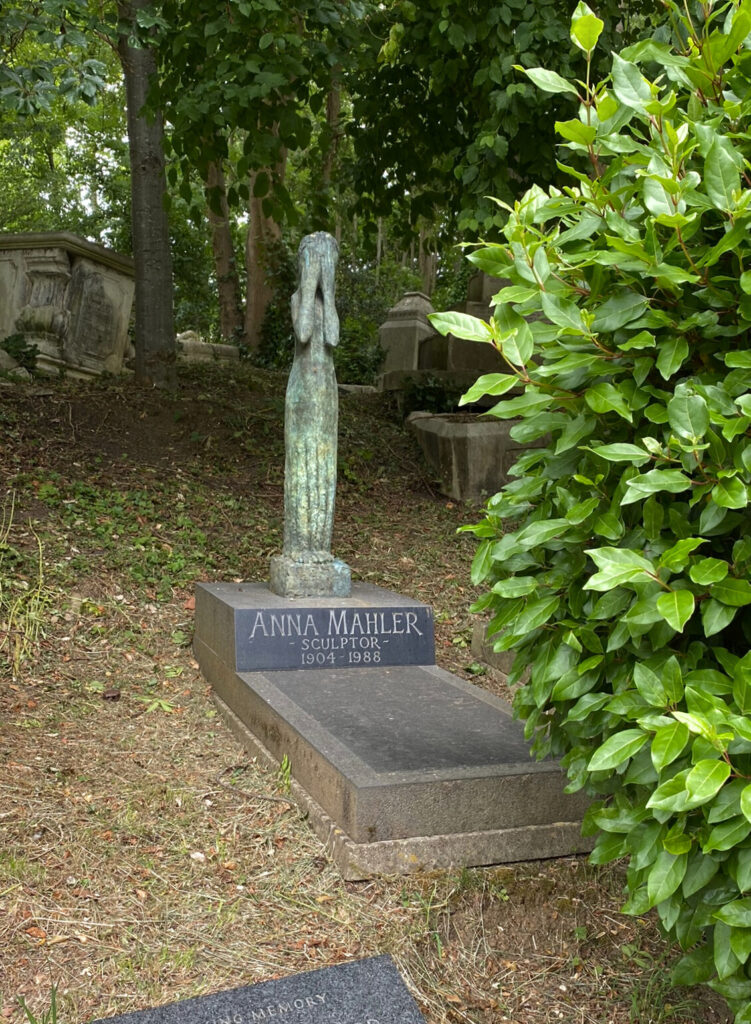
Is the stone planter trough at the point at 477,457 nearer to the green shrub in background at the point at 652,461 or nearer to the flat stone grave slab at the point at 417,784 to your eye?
the flat stone grave slab at the point at 417,784

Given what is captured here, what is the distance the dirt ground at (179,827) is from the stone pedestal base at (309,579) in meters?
0.77

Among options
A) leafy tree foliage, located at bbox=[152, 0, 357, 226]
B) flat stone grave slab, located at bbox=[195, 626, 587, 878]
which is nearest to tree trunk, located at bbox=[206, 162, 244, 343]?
leafy tree foliage, located at bbox=[152, 0, 357, 226]

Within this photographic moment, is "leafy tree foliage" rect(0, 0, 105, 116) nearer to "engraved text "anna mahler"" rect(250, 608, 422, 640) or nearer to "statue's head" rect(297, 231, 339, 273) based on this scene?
"statue's head" rect(297, 231, 339, 273)

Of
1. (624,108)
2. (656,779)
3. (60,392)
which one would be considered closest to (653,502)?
(656,779)

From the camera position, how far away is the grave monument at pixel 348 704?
3709 mm

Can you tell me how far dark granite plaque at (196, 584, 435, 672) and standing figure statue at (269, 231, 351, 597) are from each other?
207 mm

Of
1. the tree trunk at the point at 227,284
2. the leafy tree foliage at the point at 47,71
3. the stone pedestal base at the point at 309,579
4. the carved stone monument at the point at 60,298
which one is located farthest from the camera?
the tree trunk at the point at 227,284

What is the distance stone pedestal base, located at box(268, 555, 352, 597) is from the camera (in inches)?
237

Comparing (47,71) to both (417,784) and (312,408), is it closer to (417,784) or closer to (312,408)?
(312,408)

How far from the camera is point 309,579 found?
6.06 m

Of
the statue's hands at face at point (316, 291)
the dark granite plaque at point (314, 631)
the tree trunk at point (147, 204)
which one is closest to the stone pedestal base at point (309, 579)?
the dark granite plaque at point (314, 631)

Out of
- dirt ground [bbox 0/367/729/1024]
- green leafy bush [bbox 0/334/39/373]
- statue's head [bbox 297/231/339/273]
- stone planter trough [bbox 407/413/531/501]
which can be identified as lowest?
dirt ground [bbox 0/367/729/1024]

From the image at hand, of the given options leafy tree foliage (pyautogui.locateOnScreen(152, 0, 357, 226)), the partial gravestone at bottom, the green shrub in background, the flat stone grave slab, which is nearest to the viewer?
the green shrub in background

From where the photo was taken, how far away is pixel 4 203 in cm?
2359
